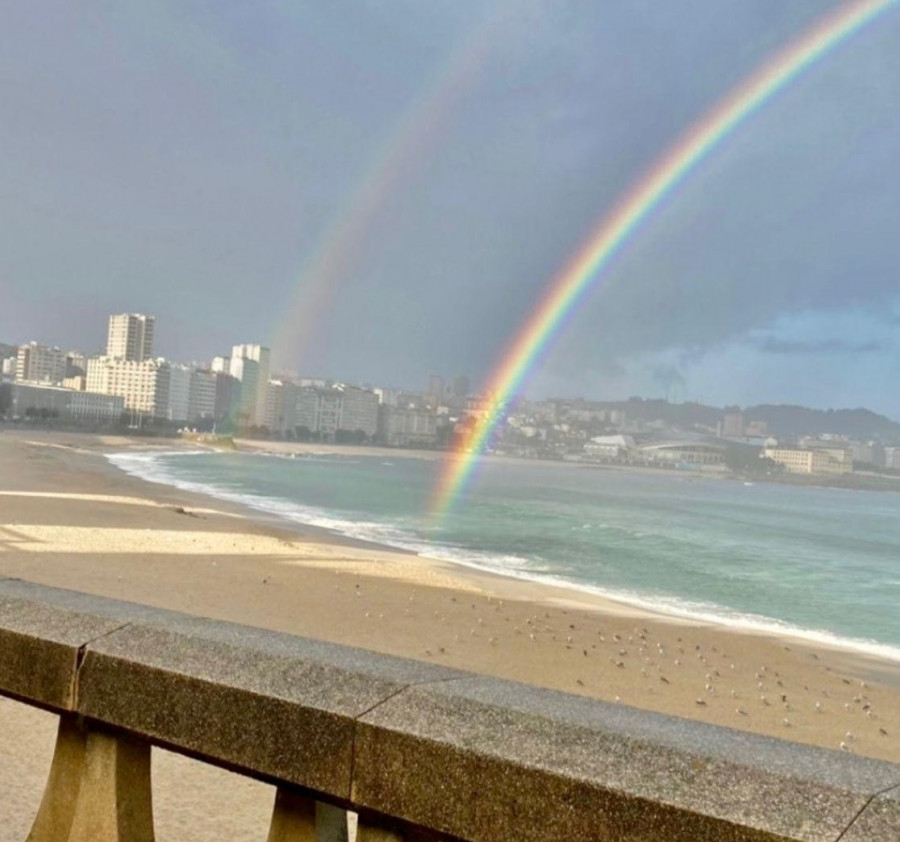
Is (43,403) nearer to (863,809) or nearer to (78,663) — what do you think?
(78,663)

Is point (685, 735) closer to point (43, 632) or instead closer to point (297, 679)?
point (297, 679)

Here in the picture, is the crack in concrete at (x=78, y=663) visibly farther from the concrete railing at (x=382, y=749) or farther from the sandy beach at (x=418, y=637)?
the sandy beach at (x=418, y=637)

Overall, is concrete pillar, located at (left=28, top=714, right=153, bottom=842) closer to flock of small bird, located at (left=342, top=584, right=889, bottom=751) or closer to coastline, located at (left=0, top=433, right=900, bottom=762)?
coastline, located at (left=0, top=433, right=900, bottom=762)

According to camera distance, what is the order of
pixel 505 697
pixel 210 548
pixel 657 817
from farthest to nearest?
1. pixel 210 548
2. pixel 505 697
3. pixel 657 817

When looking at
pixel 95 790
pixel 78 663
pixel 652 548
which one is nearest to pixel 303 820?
pixel 95 790

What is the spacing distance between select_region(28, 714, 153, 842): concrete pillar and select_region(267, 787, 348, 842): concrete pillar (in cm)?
38

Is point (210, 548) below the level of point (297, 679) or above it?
below

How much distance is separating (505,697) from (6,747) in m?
3.66

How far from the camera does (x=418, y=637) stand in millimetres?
14773

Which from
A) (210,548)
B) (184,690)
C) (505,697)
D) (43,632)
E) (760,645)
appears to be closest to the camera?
(505,697)

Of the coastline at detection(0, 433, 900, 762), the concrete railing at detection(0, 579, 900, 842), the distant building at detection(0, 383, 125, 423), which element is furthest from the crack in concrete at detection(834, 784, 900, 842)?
the distant building at detection(0, 383, 125, 423)

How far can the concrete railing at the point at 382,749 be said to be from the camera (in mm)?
1482

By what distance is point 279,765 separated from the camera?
1.93 m

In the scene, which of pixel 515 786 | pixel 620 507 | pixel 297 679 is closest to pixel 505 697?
pixel 515 786
